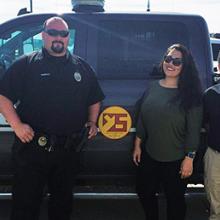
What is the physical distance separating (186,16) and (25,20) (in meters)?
1.36

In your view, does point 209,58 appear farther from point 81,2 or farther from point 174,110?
point 81,2

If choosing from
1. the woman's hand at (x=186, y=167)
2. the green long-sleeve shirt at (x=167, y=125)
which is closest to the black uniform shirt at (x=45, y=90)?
the green long-sleeve shirt at (x=167, y=125)

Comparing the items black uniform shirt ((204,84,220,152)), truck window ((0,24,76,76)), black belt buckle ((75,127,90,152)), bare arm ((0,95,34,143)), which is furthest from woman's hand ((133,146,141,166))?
truck window ((0,24,76,76))

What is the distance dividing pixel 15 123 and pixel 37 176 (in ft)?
1.38

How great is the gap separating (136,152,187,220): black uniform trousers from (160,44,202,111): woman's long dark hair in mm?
455

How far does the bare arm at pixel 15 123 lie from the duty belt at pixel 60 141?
69 millimetres

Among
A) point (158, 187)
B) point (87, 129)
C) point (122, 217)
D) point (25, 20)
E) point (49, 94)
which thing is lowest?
point (122, 217)

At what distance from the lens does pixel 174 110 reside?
11.2 feet

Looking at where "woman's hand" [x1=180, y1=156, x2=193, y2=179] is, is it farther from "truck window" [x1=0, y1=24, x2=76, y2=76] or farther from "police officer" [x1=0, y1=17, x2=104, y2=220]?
"truck window" [x1=0, y1=24, x2=76, y2=76]

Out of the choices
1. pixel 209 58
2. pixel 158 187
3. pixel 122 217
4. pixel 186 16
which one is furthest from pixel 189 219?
pixel 186 16

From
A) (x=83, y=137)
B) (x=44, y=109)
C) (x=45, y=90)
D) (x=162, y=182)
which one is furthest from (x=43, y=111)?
(x=162, y=182)

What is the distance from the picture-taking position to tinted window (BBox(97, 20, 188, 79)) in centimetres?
404

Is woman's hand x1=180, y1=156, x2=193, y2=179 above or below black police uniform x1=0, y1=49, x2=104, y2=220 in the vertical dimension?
below

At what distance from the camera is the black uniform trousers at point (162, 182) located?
3.54 meters
